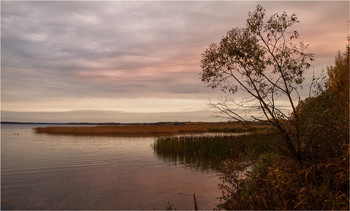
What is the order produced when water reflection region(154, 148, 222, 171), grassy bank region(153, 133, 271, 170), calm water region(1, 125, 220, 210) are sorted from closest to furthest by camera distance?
calm water region(1, 125, 220, 210)
water reflection region(154, 148, 222, 171)
grassy bank region(153, 133, 271, 170)

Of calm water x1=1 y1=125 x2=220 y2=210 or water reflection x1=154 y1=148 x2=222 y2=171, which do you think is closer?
calm water x1=1 y1=125 x2=220 y2=210

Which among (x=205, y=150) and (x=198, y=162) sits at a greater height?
(x=205, y=150)

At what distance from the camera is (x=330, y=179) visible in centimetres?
809

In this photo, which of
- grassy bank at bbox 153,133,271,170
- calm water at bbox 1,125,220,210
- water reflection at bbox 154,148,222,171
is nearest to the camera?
calm water at bbox 1,125,220,210

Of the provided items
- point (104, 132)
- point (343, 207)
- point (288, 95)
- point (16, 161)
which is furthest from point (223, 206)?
point (104, 132)

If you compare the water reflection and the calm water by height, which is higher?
the water reflection

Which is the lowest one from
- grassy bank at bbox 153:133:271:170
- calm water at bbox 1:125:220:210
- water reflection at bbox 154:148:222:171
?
calm water at bbox 1:125:220:210

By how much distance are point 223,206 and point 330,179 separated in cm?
359

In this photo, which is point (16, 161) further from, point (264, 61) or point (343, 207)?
point (343, 207)

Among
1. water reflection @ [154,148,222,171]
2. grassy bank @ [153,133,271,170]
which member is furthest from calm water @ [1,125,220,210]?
grassy bank @ [153,133,271,170]

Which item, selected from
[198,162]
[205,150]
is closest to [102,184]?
[198,162]

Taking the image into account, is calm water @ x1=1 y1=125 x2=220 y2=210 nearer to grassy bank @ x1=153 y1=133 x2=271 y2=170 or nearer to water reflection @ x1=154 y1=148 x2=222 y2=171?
water reflection @ x1=154 y1=148 x2=222 y2=171

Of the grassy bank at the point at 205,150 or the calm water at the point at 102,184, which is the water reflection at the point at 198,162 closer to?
the grassy bank at the point at 205,150

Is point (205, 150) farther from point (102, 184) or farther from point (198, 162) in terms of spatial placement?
point (102, 184)
